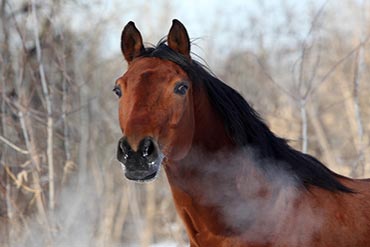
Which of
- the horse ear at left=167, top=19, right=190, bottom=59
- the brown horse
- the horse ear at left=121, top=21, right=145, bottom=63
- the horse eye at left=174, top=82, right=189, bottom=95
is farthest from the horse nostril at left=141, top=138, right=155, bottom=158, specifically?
the horse ear at left=121, top=21, right=145, bottom=63

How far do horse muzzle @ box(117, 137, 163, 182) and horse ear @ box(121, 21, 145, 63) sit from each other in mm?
804

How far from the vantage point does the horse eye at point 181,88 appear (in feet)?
11.1

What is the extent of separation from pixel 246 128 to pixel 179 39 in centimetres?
63

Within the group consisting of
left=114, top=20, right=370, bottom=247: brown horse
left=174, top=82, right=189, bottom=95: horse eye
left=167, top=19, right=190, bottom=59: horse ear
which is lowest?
left=114, top=20, right=370, bottom=247: brown horse

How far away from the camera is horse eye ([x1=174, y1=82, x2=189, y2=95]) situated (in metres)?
3.38

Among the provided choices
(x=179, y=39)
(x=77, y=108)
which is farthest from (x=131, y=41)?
(x=77, y=108)

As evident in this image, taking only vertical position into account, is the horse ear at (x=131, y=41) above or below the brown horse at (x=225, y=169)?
above

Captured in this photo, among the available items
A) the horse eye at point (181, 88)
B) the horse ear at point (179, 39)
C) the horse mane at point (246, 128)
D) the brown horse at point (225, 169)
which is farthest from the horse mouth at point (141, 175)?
the horse ear at point (179, 39)

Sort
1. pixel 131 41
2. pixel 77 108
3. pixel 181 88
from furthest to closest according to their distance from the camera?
pixel 77 108
pixel 131 41
pixel 181 88

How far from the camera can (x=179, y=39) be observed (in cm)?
364

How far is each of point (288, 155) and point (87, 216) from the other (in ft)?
18.8

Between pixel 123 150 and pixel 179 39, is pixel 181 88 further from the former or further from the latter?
pixel 123 150

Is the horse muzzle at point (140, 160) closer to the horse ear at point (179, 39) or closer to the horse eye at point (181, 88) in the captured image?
the horse eye at point (181, 88)

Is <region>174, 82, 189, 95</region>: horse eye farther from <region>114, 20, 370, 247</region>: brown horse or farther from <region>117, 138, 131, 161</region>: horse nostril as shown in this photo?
<region>117, 138, 131, 161</region>: horse nostril
